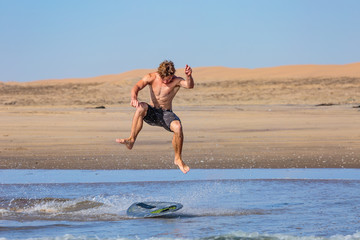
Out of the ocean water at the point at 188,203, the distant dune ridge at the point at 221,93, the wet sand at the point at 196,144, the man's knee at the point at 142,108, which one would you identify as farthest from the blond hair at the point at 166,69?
the distant dune ridge at the point at 221,93

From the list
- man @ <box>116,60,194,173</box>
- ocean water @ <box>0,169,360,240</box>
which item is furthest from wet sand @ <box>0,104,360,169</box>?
man @ <box>116,60,194,173</box>

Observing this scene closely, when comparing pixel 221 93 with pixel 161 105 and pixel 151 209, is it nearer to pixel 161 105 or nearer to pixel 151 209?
pixel 161 105

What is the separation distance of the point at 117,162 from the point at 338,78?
4466 centimetres

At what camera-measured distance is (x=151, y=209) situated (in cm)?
949

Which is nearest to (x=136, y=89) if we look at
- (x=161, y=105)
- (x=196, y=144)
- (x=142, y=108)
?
(x=142, y=108)

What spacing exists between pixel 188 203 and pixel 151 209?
127 centimetres

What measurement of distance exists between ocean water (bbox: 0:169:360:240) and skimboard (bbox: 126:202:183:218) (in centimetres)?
9

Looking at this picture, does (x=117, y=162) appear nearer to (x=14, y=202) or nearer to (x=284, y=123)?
(x=14, y=202)

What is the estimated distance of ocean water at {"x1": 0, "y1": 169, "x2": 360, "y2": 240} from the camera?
851cm

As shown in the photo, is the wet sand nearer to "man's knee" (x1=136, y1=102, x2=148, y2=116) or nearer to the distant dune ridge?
"man's knee" (x1=136, y1=102, x2=148, y2=116)

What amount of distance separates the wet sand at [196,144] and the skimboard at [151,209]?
4.99 meters

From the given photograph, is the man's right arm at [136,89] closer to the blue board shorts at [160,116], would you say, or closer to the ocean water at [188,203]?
the blue board shorts at [160,116]

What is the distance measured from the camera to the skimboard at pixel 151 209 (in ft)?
30.9

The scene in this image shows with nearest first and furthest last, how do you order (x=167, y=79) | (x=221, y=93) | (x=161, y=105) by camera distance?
(x=167, y=79) → (x=161, y=105) → (x=221, y=93)
